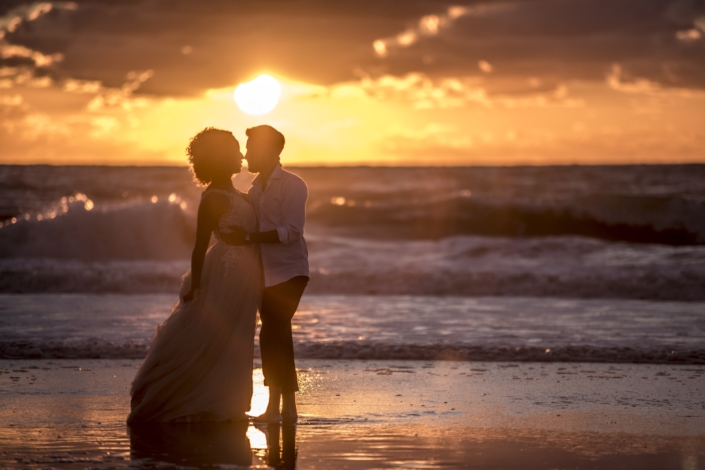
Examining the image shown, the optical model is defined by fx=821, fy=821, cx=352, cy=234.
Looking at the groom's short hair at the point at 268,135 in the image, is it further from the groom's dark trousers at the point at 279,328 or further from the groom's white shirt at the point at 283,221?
the groom's dark trousers at the point at 279,328

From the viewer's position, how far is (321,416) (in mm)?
5547

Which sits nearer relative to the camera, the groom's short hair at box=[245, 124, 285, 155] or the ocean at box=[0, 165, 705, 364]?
the groom's short hair at box=[245, 124, 285, 155]

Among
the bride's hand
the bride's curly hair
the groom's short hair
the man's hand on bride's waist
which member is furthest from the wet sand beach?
the groom's short hair

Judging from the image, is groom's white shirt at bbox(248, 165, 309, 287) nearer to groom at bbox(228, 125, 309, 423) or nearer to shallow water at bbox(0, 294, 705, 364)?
groom at bbox(228, 125, 309, 423)

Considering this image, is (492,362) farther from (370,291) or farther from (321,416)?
(370,291)

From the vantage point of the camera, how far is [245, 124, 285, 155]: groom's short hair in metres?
5.27

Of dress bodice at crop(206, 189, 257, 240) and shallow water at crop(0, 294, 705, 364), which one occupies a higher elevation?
dress bodice at crop(206, 189, 257, 240)

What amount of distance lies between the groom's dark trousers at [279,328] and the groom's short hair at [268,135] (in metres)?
0.87

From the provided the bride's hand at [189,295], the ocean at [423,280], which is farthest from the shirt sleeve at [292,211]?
the ocean at [423,280]

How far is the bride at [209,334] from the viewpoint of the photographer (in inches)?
208

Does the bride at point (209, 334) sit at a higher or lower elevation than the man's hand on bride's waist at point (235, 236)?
lower

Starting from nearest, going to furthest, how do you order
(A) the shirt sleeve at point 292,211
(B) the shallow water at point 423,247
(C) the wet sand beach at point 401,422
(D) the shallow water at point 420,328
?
(C) the wet sand beach at point 401,422 → (A) the shirt sleeve at point 292,211 → (D) the shallow water at point 420,328 → (B) the shallow water at point 423,247

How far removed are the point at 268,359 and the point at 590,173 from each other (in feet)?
218

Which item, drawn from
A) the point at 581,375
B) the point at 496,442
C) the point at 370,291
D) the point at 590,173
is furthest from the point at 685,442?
the point at 590,173
